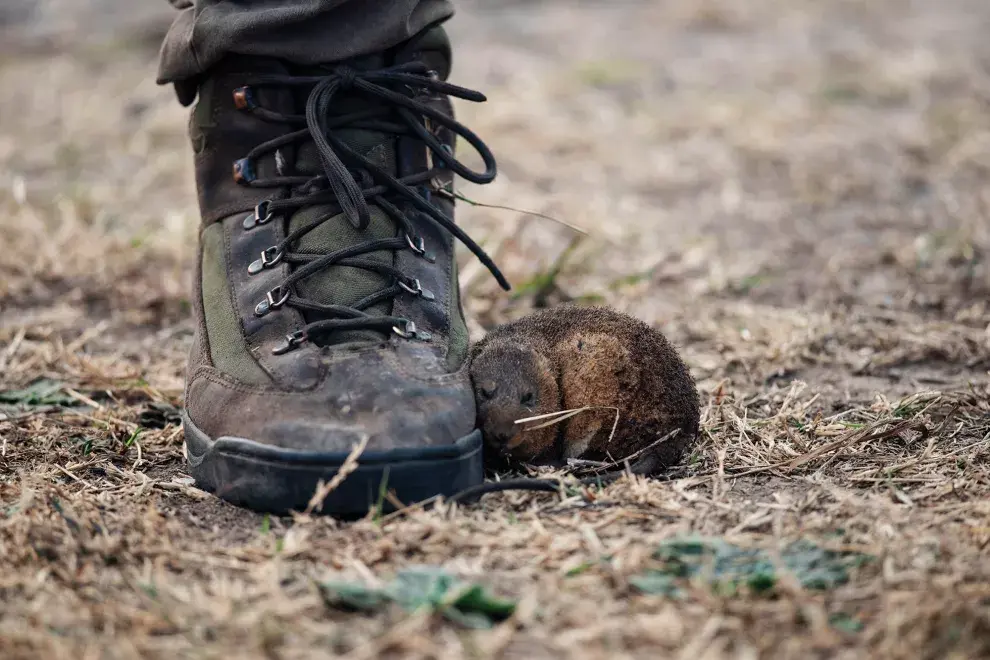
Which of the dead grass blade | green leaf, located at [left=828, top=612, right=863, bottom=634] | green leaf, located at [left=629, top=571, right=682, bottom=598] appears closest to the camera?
green leaf, located at [left=828, top=612, right=863, bottom=634]

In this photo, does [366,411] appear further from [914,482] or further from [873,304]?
[873,304]

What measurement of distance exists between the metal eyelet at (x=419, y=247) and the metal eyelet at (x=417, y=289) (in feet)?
0.32

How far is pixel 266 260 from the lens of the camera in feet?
7.89

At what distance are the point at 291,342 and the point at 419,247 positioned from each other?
1.41 feet

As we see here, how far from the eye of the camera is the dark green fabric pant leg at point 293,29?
240cm

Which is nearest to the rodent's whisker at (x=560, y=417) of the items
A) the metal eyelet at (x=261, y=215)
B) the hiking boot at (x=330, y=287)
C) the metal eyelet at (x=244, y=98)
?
the hiking boot at (x=330, y=287)

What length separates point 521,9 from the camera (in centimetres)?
993

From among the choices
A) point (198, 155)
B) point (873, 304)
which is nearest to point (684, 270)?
point (873, 304)

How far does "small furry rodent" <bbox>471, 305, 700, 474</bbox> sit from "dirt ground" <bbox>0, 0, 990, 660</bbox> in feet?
0.48

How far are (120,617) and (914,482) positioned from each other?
1.61 metres

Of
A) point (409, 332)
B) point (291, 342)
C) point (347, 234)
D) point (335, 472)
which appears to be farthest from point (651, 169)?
point (335, 472)

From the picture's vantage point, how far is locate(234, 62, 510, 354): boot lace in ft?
7.63

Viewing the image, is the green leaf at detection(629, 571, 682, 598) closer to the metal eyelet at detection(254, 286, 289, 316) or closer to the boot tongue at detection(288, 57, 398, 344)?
the boot tongue at detection(288, 57, 398, 344)

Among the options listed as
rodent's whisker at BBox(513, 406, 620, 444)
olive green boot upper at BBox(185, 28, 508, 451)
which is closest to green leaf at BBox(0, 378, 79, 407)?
olive green boot upper at BBox(185, 28, 508, 451)
